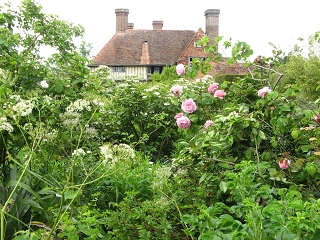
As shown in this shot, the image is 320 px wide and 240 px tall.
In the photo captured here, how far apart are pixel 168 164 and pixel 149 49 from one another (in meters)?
26.5

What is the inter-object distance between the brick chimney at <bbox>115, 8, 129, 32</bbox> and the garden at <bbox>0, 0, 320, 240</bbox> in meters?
27.1

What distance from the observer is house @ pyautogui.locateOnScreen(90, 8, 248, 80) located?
28577 millimetres

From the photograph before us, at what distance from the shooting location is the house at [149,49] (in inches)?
1125

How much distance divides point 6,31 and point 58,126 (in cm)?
131

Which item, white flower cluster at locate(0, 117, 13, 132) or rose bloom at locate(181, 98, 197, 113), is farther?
rose bloom at locate(181, 98, 197, 113)

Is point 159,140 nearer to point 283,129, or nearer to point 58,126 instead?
point 58,126

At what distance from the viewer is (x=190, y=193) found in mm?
2869

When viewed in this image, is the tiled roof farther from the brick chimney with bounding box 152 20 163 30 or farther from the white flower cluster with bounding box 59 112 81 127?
the white flower cluster with bounding box 59 112 81 127

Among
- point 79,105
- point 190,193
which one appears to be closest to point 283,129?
point 190,193

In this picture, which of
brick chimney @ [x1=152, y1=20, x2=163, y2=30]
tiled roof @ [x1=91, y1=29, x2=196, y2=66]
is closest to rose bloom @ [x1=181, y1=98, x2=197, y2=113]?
tiled roof @ [x1=91, y1=29, x2=196, y2=66]

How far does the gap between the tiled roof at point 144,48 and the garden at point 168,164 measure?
24.0 m

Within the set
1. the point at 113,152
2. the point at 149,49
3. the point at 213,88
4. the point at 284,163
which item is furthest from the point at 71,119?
the point at 149,49

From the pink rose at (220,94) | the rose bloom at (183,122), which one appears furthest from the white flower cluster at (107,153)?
the pink rose at (220,94)

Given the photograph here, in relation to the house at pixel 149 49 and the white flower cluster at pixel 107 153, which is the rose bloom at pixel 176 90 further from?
the house at pixel 149 49
